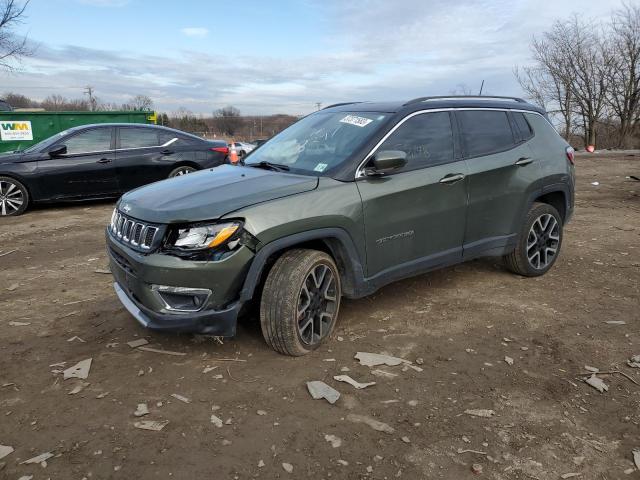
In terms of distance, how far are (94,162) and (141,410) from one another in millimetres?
6832

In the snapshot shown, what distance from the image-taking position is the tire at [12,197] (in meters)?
8.19

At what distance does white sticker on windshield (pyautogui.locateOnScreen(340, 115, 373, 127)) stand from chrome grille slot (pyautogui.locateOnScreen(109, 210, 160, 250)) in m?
1.77

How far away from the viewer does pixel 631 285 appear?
4.82 metres

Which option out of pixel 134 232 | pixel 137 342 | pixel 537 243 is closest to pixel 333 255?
pixel 134 232

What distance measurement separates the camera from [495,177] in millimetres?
4352

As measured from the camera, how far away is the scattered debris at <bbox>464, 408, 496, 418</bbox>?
109 inches

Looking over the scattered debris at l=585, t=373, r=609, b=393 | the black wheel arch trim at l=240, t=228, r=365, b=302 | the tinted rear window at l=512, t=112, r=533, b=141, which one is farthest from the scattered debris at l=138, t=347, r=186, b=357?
the tinted rear window at l=512, t=112, r=533, b=141

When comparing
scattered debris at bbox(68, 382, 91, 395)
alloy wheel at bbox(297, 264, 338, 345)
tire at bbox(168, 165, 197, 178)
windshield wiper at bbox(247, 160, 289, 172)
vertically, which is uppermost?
windshield wiper at bbox(247, 160, 289, 172)

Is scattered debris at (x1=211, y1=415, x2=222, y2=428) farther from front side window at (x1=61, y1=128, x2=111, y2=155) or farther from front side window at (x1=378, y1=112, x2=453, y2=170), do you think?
front side window at (x1=61, y1=128, x2=111, y2=155)

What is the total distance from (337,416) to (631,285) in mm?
3579

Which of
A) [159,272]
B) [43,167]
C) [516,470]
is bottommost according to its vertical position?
[516,470]

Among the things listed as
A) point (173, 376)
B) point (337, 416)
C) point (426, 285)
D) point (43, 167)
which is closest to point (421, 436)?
point (337, 416)

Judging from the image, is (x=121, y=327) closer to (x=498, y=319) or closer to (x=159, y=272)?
(x=159, y=272)

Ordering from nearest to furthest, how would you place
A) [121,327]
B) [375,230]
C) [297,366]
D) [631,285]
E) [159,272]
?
1. [159,272]
2. [297,366]
3. [375,230]
4. [121,327]
5. [631,285]
